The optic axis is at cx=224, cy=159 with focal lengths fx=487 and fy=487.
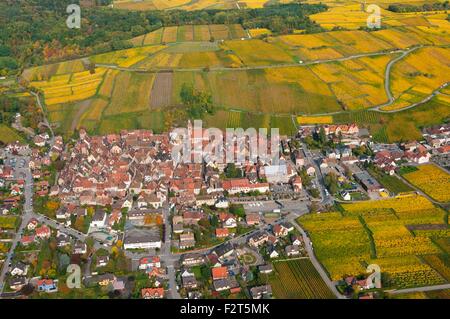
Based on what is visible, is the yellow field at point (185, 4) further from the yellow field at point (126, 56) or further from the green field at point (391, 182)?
the green field at point (391, 182)

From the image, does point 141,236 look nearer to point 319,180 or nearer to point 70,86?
point 319,180

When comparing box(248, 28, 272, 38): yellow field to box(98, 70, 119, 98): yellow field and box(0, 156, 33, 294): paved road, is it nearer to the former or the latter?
box(98, 70, 119, 98): yellow field

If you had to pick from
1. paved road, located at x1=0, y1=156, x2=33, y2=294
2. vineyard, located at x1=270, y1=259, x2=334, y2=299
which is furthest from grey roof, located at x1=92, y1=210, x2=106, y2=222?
vineyard, located at x1=270, y1=259, x2=334, y2=299

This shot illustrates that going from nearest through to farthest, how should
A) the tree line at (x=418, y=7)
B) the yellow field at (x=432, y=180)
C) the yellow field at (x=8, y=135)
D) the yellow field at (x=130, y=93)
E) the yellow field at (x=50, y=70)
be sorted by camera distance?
1. the yellow field at (x=432, y=180)
2. the yellow field at (x=8, y=135)
3. the yellow field at (x=130, y=93)
4. the yellow field at (x=50, y=70)
5. the tree line at (x=418, y=7)

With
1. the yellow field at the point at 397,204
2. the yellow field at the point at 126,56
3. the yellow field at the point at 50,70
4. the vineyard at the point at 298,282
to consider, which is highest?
the yellow field at the point at 126,56

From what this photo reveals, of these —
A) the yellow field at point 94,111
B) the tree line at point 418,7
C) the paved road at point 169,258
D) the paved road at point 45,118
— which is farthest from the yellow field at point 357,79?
the paved road at point 45,118

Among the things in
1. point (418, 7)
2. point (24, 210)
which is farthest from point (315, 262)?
point (418, 7)

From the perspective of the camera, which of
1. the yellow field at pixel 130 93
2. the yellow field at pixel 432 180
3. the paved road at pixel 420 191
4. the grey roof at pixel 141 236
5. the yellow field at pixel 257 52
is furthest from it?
the yellow field at pixel 257 52

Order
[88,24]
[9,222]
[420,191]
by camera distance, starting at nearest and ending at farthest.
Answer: [9,222] → [420,191] → [88,24]
